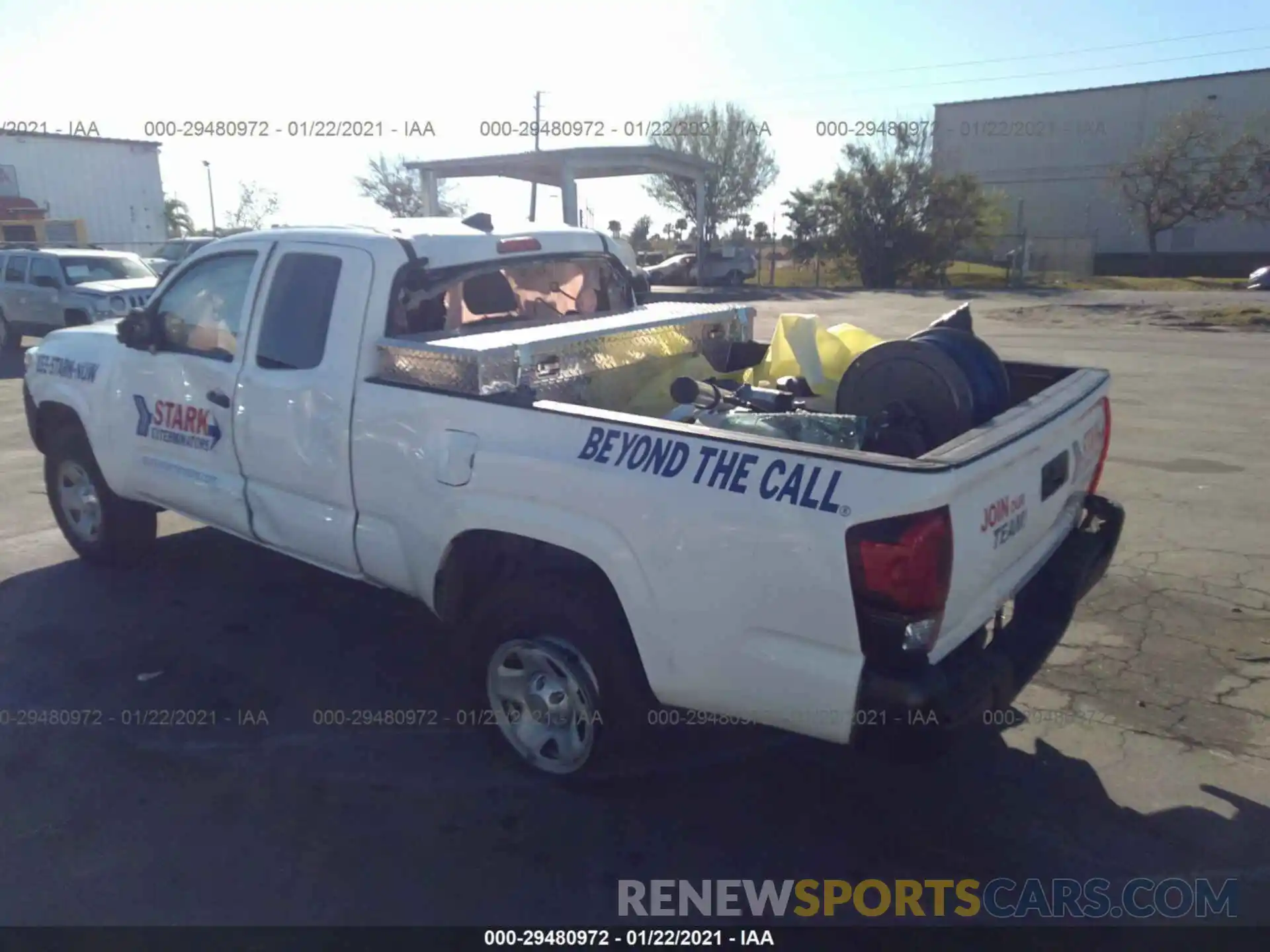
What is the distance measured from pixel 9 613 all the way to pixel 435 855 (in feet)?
11.3

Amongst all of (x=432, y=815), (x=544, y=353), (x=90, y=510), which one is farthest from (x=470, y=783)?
(x=90, y=510)

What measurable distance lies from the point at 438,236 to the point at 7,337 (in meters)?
16.5

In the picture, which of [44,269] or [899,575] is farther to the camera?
[44,269]

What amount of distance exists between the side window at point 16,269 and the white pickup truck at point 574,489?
13576mm

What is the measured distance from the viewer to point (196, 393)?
4.81m

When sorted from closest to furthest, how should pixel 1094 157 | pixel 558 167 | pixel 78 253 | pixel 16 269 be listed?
pixel 16 269, pixel 78 253, pixel 558 167, pixel 1094 157

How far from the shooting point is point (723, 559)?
2885mm

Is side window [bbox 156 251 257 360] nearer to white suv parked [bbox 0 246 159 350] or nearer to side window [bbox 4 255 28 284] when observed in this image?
white suv parked [bbox 0 246 159 350]

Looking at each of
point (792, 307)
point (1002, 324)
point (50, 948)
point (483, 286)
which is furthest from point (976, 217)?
point (50, 948)

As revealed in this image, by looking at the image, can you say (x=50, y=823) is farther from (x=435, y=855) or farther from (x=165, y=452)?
(x=165, y=452)

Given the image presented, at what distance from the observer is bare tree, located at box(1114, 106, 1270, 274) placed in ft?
147

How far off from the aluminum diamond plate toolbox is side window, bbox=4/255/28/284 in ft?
52.1

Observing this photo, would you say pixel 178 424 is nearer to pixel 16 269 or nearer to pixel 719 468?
pixel 719 468

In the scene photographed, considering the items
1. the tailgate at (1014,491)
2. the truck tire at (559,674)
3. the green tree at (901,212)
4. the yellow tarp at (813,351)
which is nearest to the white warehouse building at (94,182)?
the green tree at (901,212)
